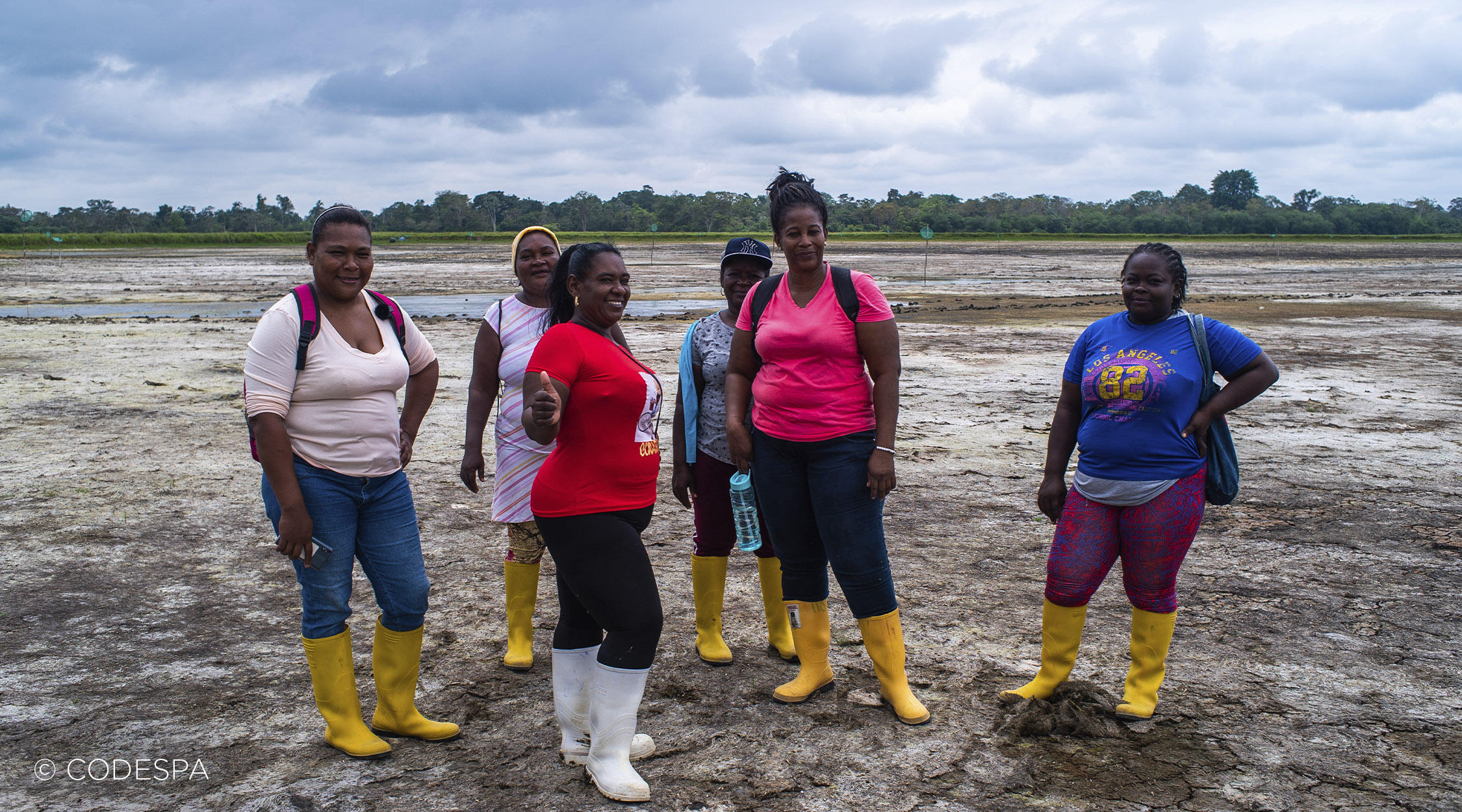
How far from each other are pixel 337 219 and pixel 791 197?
1.56 metres

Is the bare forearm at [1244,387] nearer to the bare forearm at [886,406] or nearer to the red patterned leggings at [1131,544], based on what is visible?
the red patterned leggings at [1131,544]

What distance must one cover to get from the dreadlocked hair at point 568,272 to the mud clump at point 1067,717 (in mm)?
2144

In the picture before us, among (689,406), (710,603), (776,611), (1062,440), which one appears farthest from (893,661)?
(689,406)

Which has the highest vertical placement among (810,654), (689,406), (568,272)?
(568,272)

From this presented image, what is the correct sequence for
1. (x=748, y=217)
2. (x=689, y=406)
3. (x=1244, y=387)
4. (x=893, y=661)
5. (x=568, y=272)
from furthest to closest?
(x=748, y=217)
(x=689, y=406)
(x=893, y=661)
(x=1244, y=387)
(x=568, y=272)

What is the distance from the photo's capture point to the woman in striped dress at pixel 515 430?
13.0ft

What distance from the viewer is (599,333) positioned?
10.0 feet

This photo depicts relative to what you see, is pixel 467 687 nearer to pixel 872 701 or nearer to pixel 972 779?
pixel 872 701

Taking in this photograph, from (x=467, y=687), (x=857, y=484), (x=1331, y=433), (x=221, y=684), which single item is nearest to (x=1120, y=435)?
(x=857, y=484)

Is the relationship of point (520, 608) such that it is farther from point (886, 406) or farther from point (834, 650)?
point (886, 406)

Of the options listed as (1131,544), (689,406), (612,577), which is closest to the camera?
(612,577)

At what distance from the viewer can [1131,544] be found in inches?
134

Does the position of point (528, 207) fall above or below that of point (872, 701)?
above

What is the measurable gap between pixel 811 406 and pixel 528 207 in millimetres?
95488
